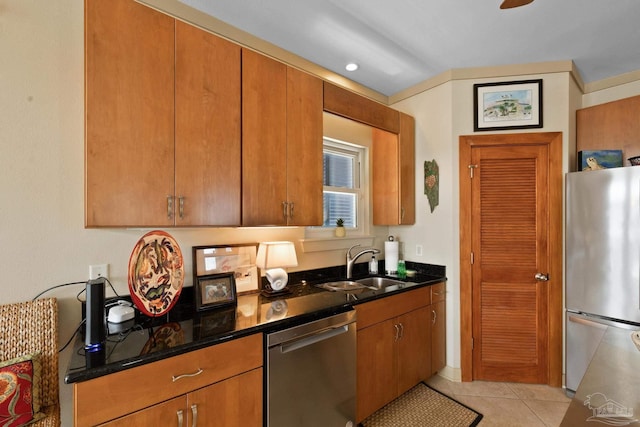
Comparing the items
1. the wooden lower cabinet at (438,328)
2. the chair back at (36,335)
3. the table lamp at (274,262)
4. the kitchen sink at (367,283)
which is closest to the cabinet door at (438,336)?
the wooden lower cabinet at (438,328)

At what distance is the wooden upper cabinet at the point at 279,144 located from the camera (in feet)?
6.16

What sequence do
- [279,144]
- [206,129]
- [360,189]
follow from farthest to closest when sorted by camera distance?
[360,189] → [279,144] → [206,129]

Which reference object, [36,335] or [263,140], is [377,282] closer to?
[263,140]

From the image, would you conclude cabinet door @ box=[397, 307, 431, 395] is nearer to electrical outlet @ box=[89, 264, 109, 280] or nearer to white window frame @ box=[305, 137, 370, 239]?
white window frame @ box=[305, 137, 370, 239]

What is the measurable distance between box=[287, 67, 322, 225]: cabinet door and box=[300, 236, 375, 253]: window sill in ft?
1.49

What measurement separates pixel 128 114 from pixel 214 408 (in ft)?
4.65

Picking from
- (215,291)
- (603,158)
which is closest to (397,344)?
(215,291)

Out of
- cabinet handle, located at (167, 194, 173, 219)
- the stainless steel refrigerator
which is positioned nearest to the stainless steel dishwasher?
cabinet handle, located at (167, 194, 173, 219)

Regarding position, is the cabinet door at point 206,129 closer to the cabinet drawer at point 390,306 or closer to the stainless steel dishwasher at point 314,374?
the stainless steel dishwasher at point 314,374

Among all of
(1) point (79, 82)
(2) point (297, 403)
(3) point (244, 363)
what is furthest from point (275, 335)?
(1) point (79, 82)

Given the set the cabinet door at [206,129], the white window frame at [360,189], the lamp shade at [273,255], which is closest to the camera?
the cabinet door at [206,129]

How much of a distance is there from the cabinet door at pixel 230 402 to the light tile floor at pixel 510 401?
167cm

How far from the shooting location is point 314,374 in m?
1.73

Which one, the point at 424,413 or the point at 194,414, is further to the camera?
the point at 424,413
